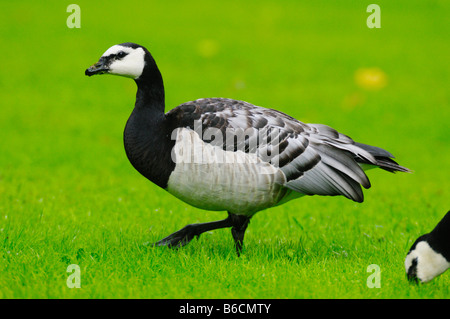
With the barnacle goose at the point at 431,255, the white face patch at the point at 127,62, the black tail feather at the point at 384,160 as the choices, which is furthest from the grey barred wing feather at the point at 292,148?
the barnacle goose at the point at 431,255

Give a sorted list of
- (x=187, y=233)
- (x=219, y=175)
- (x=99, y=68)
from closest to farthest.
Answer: (x=219, y=175) < (x=99, y=68) < (x=187, y=233)

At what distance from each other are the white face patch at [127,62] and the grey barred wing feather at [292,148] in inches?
22.2

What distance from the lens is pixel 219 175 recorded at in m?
5.56

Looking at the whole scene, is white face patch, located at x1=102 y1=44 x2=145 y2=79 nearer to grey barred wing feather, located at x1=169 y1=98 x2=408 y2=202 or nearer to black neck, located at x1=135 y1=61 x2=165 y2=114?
black neck, located at x1=135 y1=61 x2=165 y2=114

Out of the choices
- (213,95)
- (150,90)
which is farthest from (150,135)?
(213,95)

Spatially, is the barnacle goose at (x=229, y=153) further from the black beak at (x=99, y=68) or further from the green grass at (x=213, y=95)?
the green grass at (x=213, y=95)

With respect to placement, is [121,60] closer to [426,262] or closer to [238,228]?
[238,228]

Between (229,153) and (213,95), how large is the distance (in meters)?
7.11

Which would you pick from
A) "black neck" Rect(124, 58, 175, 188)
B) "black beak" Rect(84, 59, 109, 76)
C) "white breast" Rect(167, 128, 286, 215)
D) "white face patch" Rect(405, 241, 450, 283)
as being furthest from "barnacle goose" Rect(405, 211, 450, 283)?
"black beak" Rect(84, 59, 109, 76)

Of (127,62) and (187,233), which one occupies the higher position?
(127,62)

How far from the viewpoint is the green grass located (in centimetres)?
539

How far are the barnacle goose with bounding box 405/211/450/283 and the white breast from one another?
4.66 feet

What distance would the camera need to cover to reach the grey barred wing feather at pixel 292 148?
18.7 ft

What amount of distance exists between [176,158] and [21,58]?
34.2ft
